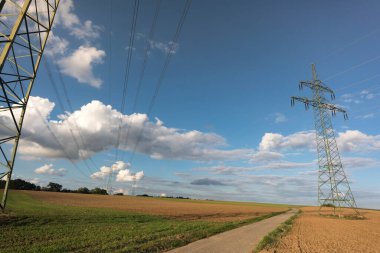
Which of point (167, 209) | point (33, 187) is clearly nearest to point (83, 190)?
point (33, 187)

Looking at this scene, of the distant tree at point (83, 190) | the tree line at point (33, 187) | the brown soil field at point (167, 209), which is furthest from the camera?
the distant tree at point (83, 190)

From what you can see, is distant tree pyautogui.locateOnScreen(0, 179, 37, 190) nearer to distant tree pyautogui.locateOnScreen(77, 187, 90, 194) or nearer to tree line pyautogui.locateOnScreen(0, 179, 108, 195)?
tree line pyautogui.locateOnScreen(0, 179, 108, 195)

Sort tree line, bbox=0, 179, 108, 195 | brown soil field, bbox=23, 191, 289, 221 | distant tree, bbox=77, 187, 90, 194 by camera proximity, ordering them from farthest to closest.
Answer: distant tree, bbox=77, 187, 90, 194 → tree line, bbox=0, 179, 108, 195 → brown soil field, bbox=23, 191, 289, 221

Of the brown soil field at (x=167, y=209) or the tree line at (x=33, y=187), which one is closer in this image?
the brown soil field at (x=167, y=209)

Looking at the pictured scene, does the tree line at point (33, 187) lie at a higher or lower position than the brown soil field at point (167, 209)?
higher

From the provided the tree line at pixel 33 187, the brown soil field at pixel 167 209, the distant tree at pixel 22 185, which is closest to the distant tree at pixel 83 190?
the tree line at pixel 33 187

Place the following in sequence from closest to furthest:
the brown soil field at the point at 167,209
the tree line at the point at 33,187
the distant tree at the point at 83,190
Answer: the brown soil field at the point at 167,209, the tree line at the point at 33,187, the distant tree at the point at 83,190

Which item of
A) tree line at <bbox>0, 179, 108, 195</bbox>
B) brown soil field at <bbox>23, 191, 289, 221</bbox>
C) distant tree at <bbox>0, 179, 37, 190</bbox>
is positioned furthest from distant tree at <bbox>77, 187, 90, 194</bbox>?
brown soil field at <bbox>23, 191, 289, 221</bbox>

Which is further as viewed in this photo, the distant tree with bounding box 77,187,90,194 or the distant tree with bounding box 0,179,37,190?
the distant tree with bounding box 77,187,90,194

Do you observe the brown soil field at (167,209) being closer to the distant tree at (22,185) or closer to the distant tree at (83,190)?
the distant tree at (22,185)

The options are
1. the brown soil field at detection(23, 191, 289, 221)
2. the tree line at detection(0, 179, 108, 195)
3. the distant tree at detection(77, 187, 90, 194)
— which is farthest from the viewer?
the distant tree at detection(77, 187, 90, 194)

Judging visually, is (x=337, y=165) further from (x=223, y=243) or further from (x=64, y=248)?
(x=64, y=248)

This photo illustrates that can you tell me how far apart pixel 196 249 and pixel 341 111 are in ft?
159

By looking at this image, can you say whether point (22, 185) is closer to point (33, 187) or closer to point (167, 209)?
point (33, 187)
